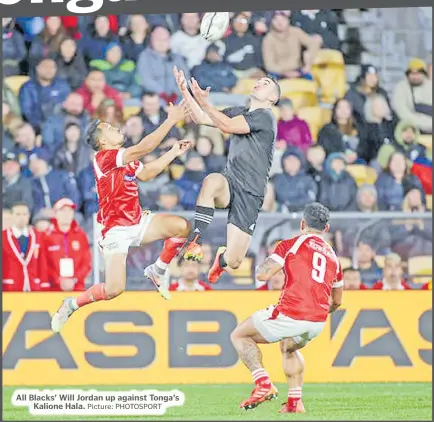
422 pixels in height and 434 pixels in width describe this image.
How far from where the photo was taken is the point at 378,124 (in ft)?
44.0

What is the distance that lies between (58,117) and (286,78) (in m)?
2.43

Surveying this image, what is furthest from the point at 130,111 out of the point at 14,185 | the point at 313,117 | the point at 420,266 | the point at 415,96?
the point at 420,266

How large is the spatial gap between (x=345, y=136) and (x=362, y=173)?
46 cm

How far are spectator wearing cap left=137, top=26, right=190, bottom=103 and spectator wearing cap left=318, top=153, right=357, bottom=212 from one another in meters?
1.72

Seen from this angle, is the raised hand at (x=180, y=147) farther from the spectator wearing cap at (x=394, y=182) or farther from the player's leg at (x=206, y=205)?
the spectator wearing cap at (x=394, y=182)

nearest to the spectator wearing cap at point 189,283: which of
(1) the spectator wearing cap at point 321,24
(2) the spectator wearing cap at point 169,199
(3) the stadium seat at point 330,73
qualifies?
(2) the spectator wearing cap at point 169,199

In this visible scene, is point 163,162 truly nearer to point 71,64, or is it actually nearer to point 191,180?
Result: point 191,180

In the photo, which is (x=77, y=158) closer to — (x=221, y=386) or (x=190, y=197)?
(x=190, y=197)

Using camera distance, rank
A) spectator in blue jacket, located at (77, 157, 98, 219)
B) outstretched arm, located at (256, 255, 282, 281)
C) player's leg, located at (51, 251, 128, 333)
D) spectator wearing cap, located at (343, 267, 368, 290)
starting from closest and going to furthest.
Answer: outstretched arm, located at (256, 255, 282, 281) → player's leg, located at (51, 251, 128, 333) → spectator wearing cap, located at (343, 267, 368, 290) → spectator in blue jacket, located at (77, 157, 98, 219)

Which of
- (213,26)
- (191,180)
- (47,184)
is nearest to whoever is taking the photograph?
(213,26)

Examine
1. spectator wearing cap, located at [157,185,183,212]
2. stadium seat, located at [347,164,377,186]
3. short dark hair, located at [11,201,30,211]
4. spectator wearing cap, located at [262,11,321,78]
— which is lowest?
short dark hair, located at [11,201,30,211]

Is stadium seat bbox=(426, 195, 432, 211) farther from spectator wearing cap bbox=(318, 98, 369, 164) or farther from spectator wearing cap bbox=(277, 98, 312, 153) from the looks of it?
spectator wearing cap bbox=(277, 98, 312, 153)

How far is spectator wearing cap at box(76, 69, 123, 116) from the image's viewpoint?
13.2 meters

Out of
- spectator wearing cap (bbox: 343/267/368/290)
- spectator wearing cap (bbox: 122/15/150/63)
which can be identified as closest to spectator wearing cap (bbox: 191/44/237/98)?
spectator wearing cap (bbox: 122/15/150/63)
